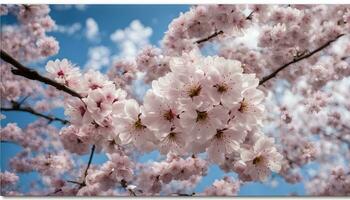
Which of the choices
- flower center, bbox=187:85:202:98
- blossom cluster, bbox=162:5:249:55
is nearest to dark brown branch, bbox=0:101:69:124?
blossom cluster, bbox=162:5:249:55

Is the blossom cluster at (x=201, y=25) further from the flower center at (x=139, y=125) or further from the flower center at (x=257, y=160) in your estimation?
the flower center at (x=139, y=125)

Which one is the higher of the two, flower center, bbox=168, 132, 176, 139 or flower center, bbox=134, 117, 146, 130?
flower center, bbox=134, 117, 146, 130

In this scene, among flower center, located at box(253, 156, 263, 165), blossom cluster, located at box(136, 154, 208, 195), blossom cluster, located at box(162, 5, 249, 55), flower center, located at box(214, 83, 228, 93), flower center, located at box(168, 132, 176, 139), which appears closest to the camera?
flower center, located at box(214, 83, 228, 93)

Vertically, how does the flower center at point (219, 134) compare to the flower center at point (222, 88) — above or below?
below

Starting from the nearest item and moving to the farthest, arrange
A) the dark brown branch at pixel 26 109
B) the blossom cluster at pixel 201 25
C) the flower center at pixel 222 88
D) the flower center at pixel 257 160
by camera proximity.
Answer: the flower center at pixel 222 88
the flower center at pixel 257 160
the dark brown branch at pixel 26 109
the blossom cluster at pixel 201 25

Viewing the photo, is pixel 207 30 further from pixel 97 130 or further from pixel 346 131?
pixel 346 131

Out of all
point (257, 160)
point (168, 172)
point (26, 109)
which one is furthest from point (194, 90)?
point (26, 109)

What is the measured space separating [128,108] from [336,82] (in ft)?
9.04

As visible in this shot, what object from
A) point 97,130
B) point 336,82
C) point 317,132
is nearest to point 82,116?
point 97,130

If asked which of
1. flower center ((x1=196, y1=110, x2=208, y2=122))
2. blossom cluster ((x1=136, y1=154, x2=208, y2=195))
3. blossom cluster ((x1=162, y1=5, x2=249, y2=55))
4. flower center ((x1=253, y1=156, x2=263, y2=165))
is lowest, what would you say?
flower center ((x1=196, y1=110, x2=208, y2=122))

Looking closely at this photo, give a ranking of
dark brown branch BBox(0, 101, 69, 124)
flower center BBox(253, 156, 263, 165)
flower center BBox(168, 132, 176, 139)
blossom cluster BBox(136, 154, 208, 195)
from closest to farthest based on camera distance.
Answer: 1. flower center BBox(168, 132, 176, 139)
2. flower center BBox(253, 156, 263, 165)
3. blossom cluster BBox(136, 154, 208, 195)
4. dark brown branch BBox(0, 101, 69, 124)

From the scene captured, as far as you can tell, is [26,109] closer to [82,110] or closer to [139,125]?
[82,110]

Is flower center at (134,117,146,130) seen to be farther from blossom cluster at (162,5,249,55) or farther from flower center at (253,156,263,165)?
blossom cluster at (162,5,249,55)

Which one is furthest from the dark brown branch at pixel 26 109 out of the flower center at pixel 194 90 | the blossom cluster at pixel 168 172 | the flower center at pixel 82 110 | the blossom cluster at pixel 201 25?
the flower center at pixel 194 90
